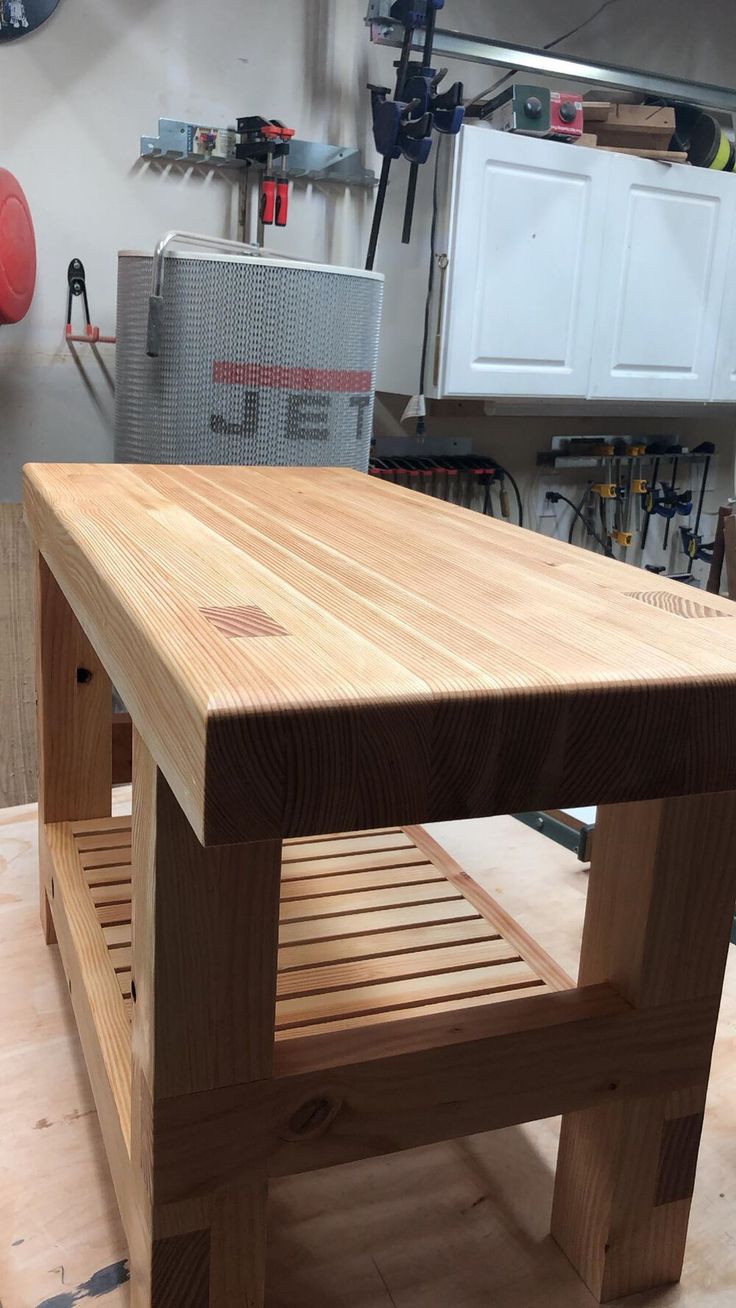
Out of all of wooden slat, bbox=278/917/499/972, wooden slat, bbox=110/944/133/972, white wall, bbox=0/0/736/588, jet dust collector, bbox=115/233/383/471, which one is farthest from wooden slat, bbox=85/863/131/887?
white wall, bbox=0/0/736/588

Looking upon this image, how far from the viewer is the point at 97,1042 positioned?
0.75m

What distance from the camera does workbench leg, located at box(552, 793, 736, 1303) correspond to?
636mm

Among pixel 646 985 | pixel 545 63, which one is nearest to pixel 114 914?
pixel 646 985

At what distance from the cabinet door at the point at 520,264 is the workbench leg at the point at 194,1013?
234cm

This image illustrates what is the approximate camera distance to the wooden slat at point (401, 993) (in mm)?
771

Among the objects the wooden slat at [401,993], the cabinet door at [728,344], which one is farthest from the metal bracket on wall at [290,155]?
the wooden slat at [401,993]

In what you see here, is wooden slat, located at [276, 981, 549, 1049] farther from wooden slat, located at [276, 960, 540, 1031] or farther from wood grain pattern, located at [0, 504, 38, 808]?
wood grain pattern, located at [0, 504, 38, 808]

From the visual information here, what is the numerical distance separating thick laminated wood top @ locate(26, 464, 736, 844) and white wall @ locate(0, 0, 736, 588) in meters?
2.08

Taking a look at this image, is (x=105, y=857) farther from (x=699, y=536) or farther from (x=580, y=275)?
(x=699, y=536)

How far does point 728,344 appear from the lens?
3.29 meters

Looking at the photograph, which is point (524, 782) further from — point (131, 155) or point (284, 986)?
point (131, 155)

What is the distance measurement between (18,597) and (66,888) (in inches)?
63.9

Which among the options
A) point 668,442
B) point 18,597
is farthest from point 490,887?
point 668,442

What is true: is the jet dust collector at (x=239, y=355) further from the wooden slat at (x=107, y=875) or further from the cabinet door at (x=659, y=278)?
the wooden slat at (x=107, y=875)
